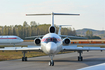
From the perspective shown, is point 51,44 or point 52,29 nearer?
point 51,44

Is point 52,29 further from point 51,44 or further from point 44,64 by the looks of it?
point 51,44

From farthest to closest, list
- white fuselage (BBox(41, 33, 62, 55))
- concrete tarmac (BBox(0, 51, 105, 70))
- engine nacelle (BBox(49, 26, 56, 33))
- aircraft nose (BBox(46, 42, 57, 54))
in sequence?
engine nacelle (BBox(49, 26, 56, 33)), concrete tarmac (BBox(0, 51, 105, 70)), white fuselage (BBox(41, 33, 62, 55)), aircraft nose (BBox(46, 42, 57, 54))

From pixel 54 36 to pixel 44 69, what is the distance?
293cm

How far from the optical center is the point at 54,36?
1443cm

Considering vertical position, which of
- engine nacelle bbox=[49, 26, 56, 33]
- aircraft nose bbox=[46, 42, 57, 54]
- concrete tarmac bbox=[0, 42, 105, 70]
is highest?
engine nacelle bbox=[49, 26, 56, 33]

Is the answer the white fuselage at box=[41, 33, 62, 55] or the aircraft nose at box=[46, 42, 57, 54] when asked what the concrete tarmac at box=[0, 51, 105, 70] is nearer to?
the white fuselage at box=[41, 33, 62, 55]

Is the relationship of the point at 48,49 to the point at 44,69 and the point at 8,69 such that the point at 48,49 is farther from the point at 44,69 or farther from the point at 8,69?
the point at 8,69

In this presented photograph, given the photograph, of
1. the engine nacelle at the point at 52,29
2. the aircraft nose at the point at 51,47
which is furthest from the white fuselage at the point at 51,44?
the engine nacelle at the point at 52,29

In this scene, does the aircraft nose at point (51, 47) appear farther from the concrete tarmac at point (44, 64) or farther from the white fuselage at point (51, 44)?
the concrete tarmac at point (44, 64)

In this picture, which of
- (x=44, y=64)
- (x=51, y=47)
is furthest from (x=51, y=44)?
(x=44, y=64)

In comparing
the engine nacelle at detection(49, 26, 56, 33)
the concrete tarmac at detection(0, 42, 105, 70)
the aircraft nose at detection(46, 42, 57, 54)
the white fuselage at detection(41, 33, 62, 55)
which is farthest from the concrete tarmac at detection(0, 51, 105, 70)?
the engine nacelle at detection(49, 26, 56, 33)

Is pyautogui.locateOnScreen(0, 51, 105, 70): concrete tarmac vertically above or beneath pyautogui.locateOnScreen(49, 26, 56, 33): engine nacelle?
beneath

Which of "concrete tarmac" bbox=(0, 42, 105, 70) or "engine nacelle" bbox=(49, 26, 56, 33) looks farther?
"engine nacelle" bbox=(49, 26, 56, 33)

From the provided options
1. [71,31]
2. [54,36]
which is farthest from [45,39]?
[71,31]
